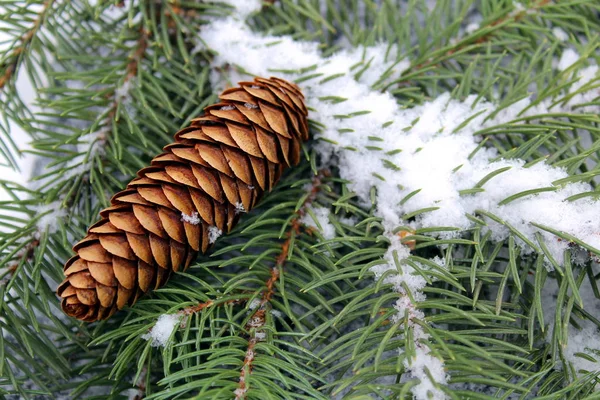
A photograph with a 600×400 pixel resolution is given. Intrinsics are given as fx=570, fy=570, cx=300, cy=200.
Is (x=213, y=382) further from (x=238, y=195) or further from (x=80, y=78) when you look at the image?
(x=80, y=78)

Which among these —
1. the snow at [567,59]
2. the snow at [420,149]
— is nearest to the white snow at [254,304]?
the snow at [420,149]

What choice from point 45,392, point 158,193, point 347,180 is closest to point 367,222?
point 347,180

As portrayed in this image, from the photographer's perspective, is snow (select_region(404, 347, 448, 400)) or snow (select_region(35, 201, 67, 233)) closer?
snow (select_region(404, 347, 448, 400))

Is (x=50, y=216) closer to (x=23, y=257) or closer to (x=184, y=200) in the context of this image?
(x=23, y=257)

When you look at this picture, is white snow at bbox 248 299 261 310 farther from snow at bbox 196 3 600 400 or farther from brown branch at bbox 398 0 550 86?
brown branch at bbox 398 0 550 86

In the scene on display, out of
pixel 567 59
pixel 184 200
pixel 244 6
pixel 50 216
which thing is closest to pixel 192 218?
pixel 184 200

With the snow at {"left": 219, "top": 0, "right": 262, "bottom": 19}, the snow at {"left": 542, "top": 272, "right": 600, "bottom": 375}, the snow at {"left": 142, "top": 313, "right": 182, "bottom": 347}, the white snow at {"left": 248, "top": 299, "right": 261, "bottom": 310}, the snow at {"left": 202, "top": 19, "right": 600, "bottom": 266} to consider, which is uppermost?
the snow at {"left": 219, "top": 0, "right": 262, "bottom": 19}

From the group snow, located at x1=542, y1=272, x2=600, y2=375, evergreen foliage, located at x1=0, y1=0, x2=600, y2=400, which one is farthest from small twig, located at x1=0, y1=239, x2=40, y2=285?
snow, located at x1=542, y1=272, x2=600, y2=375
